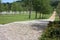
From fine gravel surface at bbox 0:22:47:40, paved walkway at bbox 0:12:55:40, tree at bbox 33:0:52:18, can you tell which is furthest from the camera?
tree at bbox 33:0:52:18

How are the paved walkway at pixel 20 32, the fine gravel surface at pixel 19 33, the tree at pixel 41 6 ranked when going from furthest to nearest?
the tree at pixel 41 6 → the paved walkway at pixel 20 32 → the fine gravel surface at pixel 19 33

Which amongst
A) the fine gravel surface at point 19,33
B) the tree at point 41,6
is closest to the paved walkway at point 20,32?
the fine gravel surface at point 19,33

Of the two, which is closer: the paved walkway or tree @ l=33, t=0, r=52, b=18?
the paved walkway

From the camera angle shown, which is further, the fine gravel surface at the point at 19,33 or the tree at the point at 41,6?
the tree at the point at 41,6

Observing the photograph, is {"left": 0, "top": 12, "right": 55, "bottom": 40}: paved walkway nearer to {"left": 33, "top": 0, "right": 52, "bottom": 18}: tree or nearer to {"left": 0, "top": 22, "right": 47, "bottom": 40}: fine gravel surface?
{"left": 0, "top": 22, "right": 47, "bottom": 40}: fine gravel surface

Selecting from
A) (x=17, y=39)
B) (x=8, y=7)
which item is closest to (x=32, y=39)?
(x=17, y=39)

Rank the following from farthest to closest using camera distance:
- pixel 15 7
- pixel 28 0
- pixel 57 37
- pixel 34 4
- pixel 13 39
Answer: pixel 15 7 < pixel 34 4 < pixel 28 0 < pixel 13 39 < pixel 57 37

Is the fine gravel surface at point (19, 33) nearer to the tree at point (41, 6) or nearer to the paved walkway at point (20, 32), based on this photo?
the paved walkway at point (20, 32)

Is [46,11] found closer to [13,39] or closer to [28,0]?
[28,0]

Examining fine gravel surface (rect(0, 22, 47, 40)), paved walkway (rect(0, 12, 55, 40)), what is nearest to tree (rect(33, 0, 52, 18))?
paved walkway (rect(0, 12, 55, 40))

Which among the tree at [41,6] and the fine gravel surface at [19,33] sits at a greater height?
the fine gravel surface at [19,33]

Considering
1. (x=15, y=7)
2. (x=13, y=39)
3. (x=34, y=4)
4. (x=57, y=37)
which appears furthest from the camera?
(x=15, y=7)

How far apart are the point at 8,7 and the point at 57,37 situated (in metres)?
72.2

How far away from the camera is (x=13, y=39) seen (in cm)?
1275
